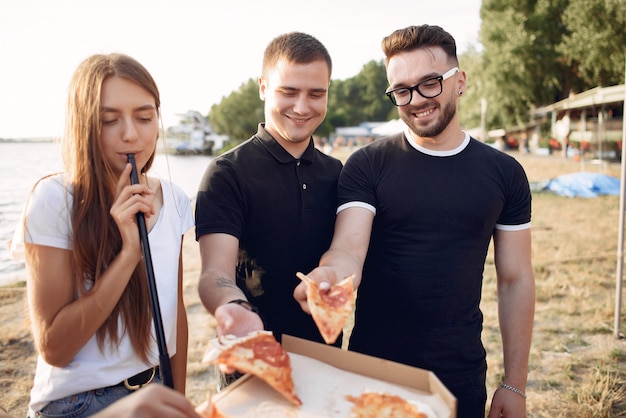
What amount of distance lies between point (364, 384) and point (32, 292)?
4.64 ft

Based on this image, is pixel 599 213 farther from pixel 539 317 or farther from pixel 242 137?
A: pixel 242 137

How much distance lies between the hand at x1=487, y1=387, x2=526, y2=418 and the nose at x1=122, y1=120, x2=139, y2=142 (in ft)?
8.31

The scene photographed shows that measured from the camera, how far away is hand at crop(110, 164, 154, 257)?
70.6 inches

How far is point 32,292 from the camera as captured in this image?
1.87 metres

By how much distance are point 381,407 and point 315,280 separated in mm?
631

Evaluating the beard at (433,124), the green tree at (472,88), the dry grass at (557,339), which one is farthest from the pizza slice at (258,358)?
the green tree at (472,88)

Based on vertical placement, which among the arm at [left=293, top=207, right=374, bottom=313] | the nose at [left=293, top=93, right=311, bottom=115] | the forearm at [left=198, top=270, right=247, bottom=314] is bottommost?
the forearm at [left=198, top=270, right=247, bottom=314]

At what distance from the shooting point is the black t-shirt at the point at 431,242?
8.50 ft

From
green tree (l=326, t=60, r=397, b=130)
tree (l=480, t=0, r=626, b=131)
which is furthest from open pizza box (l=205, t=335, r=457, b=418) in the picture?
green tree (l=326, t=60, r=397, b=130)

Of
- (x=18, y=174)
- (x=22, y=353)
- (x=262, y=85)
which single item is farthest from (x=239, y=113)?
(x=262, y=85)

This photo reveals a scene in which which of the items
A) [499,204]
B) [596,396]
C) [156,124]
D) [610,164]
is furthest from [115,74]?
[610,164]

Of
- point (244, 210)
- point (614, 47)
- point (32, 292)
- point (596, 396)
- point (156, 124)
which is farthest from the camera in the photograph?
point (614, 47)

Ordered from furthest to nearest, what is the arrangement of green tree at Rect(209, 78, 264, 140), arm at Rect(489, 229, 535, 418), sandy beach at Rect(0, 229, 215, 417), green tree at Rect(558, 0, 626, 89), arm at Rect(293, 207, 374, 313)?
green tree at Rect(209, 78, 264, 140) < green tree at Rect(558, 0, 626, 89) < sandy beach at Rect(0, 229, 215, 417) < arm at Rect(489, 229, 535, 418) < arm at Rect(293, 207, 374, 313)

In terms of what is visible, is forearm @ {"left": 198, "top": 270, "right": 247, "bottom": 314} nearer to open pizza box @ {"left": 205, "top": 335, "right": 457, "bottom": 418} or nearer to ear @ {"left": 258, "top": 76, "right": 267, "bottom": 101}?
open pizza box @ {"left": 205, "top": 335, "right": 457, "bottom": 418}
